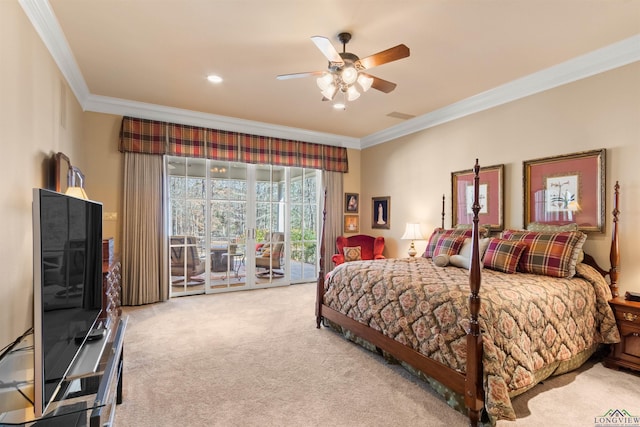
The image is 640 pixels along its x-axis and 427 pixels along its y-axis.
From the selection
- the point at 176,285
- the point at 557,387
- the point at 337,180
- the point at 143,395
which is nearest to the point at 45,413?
the point at 143,395

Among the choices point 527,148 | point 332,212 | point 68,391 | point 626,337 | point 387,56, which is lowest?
point 626,337

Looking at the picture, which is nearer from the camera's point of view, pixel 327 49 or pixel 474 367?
pixel 474 367

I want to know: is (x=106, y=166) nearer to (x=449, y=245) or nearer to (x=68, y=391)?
(x=68, y=391)

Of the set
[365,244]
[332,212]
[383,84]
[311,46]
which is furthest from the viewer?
[332,212]

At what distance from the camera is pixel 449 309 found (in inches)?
85.0

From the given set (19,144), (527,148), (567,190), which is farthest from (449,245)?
(19,144)

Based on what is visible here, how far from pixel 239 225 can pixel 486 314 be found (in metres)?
4.12

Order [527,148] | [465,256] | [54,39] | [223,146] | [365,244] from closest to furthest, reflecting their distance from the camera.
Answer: [54,39], [465,256], [527,148], [223,146], [365,244]

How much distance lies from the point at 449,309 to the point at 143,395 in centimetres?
218

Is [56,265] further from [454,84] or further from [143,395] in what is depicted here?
[454,84]

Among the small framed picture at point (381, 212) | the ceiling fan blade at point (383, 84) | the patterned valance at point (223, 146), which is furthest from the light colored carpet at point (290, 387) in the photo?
the small framed picture at point (381, 212)

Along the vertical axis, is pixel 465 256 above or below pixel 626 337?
above

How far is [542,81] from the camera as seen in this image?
11.2ft

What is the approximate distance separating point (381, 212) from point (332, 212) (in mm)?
896
